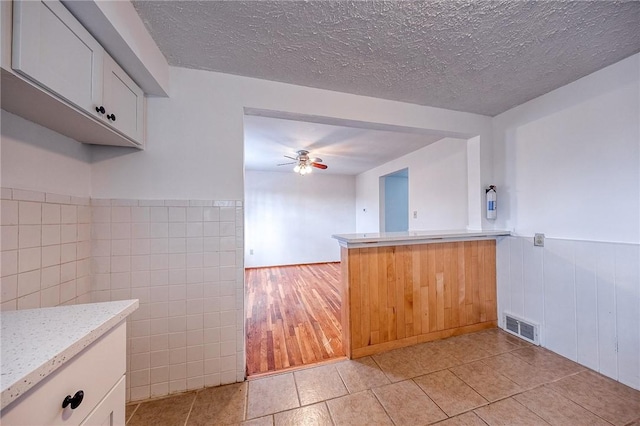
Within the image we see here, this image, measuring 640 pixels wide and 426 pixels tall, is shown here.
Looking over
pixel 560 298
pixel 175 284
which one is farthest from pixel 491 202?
pixel 175 284

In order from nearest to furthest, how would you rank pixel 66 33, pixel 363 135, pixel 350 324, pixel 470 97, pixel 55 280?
1. pixel 66 33
2. pixel 55 280
3. pixel 350 324
4. pixel 470 97
5. pixel 363 135

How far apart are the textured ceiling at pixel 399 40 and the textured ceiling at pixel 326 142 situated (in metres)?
0.62

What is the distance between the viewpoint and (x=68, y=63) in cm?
91

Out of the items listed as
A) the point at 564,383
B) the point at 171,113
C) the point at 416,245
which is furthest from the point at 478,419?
the point at 171,113

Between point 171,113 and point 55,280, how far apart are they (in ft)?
3.73

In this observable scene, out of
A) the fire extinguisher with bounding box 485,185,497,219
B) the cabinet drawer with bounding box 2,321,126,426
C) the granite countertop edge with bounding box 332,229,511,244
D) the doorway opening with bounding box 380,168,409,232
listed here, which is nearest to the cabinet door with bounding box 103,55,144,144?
the cabinet drawer with bounding box 2,321,126,426

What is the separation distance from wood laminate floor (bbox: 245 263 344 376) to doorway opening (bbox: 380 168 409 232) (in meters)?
1.66

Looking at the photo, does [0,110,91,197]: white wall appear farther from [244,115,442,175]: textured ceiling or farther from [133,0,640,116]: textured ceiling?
[244,115,442,175]: textured ceiling

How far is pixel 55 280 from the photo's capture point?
3.87 feet

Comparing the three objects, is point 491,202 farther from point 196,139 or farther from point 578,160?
point 196,139

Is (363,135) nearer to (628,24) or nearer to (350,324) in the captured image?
(628,24)

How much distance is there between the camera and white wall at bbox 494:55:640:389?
4.96ft

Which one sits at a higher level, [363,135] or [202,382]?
[363,135]

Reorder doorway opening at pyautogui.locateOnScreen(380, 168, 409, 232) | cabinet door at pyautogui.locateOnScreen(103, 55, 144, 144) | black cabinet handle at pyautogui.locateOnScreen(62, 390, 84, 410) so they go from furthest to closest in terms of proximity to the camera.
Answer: doorway opening at pyautogui.locateOnScreen(380, 168, 409, 232)
cabinet door at pyautogui.locateOnScreen(103, 55, 144, 144)
black cabinet handle at pyautogui.locateOnScreen(62, 390, 84, 410)
